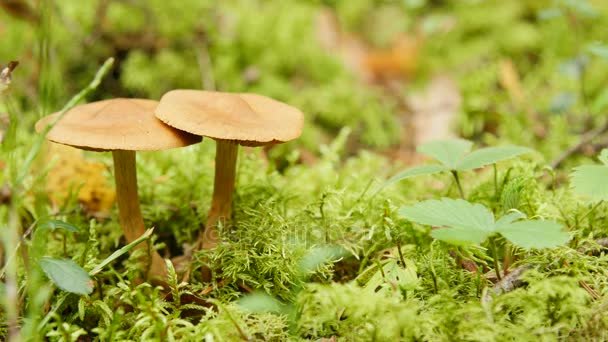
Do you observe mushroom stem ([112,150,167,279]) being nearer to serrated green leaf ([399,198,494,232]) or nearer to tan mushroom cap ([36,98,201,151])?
tan mushroom cap ([36,98,201,151])

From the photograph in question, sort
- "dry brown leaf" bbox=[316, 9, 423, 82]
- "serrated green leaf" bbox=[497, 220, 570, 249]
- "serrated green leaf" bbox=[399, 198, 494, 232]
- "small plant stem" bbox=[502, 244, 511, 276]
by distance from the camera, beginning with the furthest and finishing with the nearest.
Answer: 1. "dry brown leaf" bbox=[316, 9, 423, 82]
2. "small plant stem" bbox=[502, 244, 511, 276]
3. "serrated green leaf" bbox=[399, 198, 494, 232]
4. "serrated green leaf" bbox=[497, 220, 570, 249]

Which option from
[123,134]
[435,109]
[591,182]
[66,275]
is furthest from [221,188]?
[435,109]

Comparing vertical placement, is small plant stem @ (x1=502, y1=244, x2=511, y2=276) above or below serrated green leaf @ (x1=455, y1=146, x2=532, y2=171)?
below

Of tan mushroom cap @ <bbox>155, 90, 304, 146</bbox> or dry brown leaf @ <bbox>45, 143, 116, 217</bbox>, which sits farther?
dry brown leaf @ <bbox>45, 143, 116, 217</bbox>

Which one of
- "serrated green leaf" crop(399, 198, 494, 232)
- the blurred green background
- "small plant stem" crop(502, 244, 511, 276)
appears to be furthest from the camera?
the blurred green background

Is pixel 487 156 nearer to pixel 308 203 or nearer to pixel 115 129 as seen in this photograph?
pixel 308 203

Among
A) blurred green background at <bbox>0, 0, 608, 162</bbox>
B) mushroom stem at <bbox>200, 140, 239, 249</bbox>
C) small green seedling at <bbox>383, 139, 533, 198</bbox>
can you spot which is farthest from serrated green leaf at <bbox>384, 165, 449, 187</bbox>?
blurred green background at <bbox>0, 0, 608, 162</bbox>
